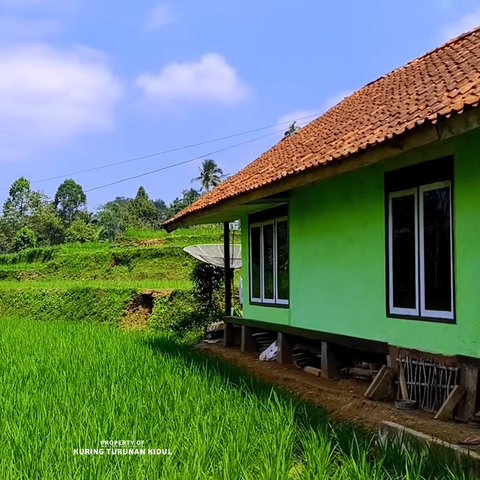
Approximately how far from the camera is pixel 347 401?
20.6 ft

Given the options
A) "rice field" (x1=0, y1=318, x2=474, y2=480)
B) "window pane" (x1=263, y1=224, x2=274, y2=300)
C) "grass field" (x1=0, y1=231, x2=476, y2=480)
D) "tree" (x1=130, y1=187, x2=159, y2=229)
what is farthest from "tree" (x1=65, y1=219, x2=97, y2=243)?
"rice field" (x1=0, y1=318, x2=474, y2=480)

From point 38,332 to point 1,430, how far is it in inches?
335

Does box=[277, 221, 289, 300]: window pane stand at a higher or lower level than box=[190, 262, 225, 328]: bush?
higher

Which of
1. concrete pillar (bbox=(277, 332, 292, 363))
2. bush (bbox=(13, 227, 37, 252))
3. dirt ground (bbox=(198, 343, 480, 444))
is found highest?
bush (bbox=(13, 227, 37, 252))

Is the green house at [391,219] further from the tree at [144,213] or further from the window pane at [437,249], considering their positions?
the tree at [144,213]

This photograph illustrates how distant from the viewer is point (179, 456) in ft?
12.0

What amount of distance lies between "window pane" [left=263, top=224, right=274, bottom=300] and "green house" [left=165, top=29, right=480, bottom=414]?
0.41ft

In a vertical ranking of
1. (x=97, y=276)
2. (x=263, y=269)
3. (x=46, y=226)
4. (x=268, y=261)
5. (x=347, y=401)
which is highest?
(x=46, y=226)

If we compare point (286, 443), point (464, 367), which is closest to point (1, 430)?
point (286, 443)

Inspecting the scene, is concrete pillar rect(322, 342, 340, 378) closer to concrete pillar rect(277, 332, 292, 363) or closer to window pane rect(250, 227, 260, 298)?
concrete pillar rect(277, 332, 292, 363)

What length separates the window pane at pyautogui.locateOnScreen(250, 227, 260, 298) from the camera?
9922 mm

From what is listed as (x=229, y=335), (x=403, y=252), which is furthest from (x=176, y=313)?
(x=403, y=252)

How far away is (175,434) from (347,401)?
8.76 ft

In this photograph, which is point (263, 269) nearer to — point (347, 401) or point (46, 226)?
point (347, 401)
